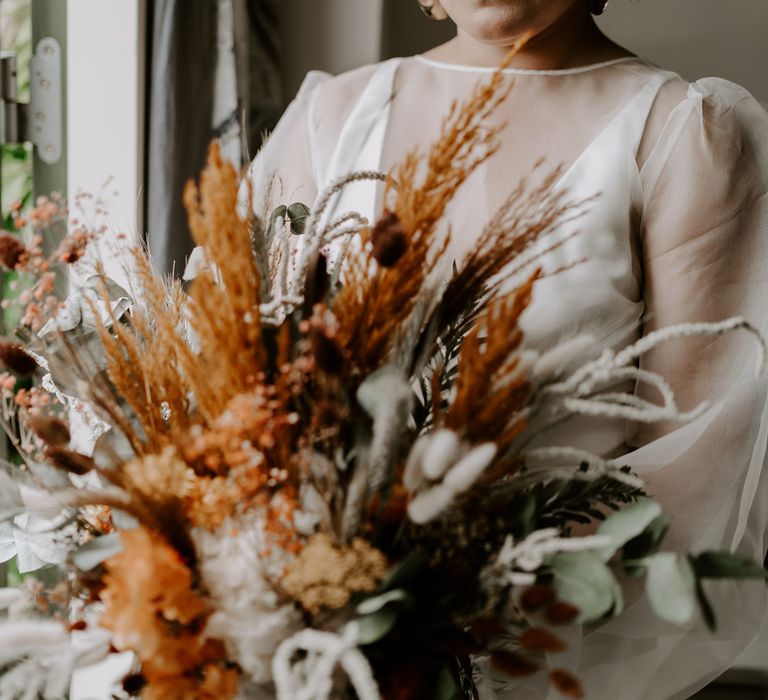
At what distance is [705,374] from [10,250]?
64 cm

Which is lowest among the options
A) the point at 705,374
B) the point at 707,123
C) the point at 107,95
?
the point at 705,374

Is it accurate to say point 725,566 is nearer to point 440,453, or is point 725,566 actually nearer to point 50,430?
point 440,453

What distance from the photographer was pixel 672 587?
0.49 meters

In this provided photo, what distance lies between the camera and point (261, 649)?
496mm

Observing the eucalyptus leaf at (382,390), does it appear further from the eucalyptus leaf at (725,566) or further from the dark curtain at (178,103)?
the dark curtain at (178,103)

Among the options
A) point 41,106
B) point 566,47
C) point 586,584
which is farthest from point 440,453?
point 41,106

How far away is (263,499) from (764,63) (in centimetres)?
117

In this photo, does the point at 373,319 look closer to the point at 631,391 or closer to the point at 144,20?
the point at 631,391

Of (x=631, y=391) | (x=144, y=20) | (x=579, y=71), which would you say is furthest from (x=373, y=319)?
(x=144, y=20)

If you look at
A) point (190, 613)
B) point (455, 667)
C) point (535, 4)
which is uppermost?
point (535, 4)

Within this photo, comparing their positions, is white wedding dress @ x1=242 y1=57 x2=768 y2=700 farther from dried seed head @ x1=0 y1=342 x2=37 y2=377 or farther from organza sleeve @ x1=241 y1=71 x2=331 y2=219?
dried seed head @ x1=0 y1=342 x2=37 y2=377

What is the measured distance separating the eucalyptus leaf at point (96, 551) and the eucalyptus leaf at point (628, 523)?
1.00 ft

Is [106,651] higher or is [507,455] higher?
[507,455]

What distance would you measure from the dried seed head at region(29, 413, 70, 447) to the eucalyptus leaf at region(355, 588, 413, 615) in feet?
0.83
